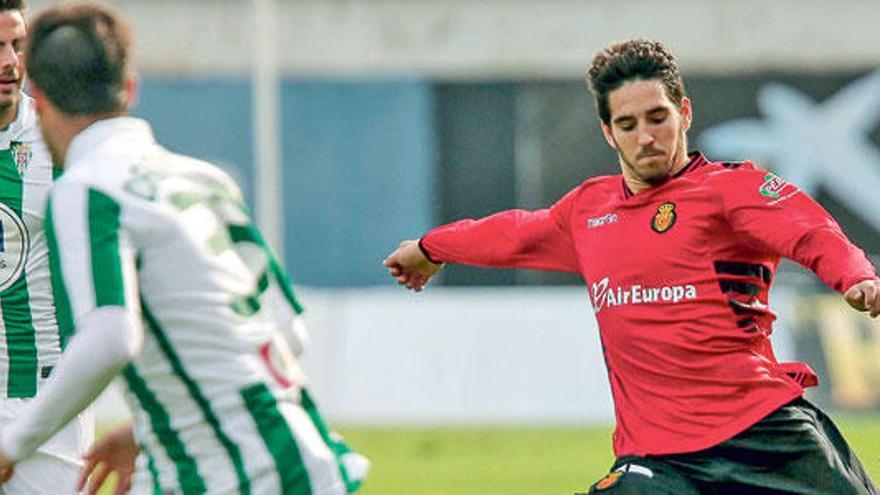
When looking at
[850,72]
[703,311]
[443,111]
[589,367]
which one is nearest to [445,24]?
[443,111]

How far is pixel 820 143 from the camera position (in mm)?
26391

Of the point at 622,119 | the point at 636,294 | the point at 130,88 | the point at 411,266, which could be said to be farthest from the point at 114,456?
the point at 622,119

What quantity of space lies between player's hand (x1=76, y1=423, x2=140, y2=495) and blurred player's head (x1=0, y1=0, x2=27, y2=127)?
1.68m

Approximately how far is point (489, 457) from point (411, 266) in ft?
29.6

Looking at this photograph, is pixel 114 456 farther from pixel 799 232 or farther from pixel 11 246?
pixel 799 232

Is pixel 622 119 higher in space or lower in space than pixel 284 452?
higher

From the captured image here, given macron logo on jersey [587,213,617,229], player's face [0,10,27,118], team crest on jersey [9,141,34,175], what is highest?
player's face [0,10,27,118]

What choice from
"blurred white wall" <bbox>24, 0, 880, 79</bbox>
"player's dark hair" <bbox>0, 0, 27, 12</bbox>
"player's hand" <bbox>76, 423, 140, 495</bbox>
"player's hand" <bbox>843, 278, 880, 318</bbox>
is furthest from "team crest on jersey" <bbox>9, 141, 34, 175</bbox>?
"blurred white wall" <bbox>24, 0, 880, 79</bbox>

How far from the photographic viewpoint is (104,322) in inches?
195

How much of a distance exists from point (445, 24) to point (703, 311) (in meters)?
21.9

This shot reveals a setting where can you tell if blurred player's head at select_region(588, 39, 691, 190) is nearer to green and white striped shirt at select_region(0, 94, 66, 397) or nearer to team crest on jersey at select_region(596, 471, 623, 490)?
team crest on jersey at select_region(596, 471, 623, 490)

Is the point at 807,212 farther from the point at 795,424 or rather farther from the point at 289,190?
the point at 289,190

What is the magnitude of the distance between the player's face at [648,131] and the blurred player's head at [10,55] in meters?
1.94

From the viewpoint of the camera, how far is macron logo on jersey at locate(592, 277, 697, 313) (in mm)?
6531
